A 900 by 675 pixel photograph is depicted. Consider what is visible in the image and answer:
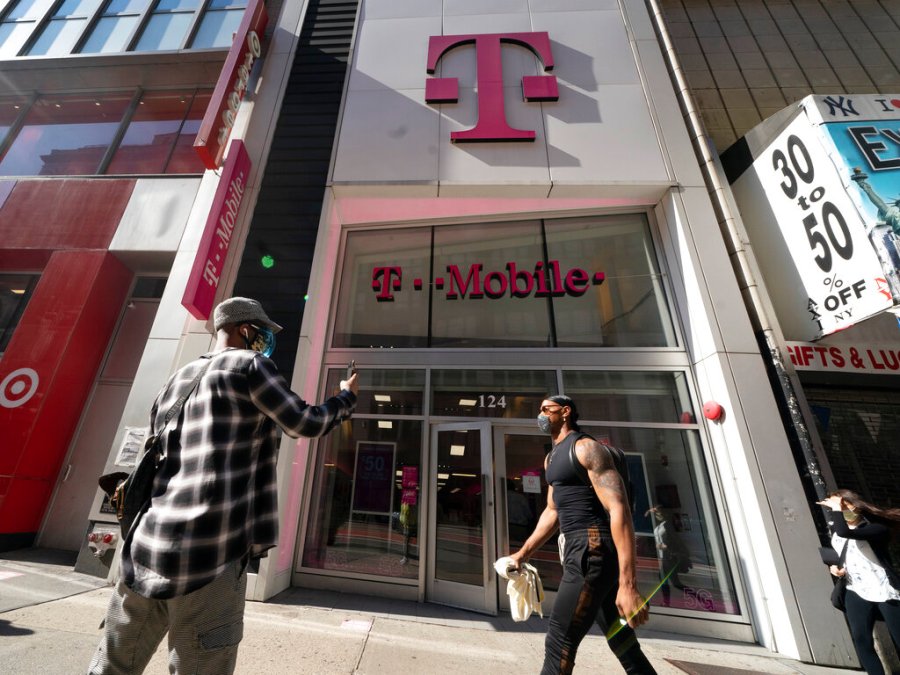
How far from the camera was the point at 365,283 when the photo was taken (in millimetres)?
6570

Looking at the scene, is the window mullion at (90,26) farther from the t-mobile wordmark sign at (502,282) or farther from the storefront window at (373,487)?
the storefront window at (373,487)

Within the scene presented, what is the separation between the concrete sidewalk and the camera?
105 inches

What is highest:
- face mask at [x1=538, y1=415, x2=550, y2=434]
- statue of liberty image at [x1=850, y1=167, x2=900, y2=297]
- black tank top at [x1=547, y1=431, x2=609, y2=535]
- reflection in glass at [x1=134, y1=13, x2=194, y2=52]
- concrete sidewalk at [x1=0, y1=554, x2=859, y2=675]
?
reflection in glass at [x1=134, y1=13, x2=194, y2=52]

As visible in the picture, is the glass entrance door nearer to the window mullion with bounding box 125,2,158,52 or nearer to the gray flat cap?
the gray flat cap

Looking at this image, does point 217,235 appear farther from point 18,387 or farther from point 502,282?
point 502,282

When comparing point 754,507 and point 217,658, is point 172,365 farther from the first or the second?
point 754,507

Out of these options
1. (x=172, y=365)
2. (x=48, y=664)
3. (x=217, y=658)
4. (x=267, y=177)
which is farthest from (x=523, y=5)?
(x=48, y=664)

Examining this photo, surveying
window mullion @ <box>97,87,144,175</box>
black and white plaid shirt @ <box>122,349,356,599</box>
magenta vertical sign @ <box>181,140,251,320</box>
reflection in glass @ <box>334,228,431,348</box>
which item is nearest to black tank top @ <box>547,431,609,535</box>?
black and white plaid shirt @ <box>122,349,356,599</box>

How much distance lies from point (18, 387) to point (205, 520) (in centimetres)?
693

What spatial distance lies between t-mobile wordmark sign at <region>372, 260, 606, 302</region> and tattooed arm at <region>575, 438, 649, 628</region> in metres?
4.07

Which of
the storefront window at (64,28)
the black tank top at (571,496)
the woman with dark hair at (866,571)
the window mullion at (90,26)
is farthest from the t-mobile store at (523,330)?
the storefront window at (64,28)

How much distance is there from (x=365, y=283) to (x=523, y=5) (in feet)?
21.2

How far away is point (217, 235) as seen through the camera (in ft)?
17.5

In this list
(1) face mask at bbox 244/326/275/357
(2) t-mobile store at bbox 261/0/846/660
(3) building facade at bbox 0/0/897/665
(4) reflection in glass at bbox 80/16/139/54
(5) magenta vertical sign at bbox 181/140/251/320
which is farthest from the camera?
(4) reflection in glass at bbox 80/16/139/54
